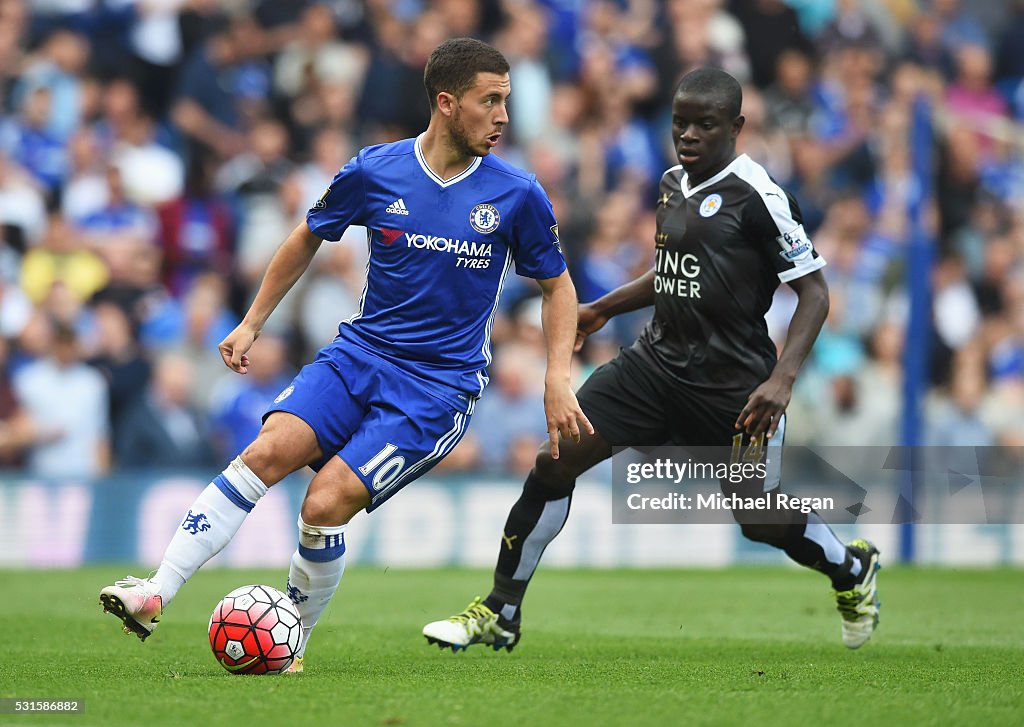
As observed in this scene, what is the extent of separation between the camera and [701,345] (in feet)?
23.8

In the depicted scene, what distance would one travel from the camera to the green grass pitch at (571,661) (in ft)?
16.7

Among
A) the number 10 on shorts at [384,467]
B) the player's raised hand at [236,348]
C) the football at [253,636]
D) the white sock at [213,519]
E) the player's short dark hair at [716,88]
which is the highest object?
the player's short dark hair at [716,88]

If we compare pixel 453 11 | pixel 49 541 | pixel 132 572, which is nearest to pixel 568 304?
pixel 132 572

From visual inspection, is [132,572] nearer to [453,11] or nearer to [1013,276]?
[453,11]

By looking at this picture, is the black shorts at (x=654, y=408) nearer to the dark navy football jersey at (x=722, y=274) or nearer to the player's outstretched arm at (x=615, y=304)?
the dark navy football jersey at (x=722, y=274)

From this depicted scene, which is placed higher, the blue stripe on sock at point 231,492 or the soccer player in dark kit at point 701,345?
the soccer player in dark kit at point 701,345

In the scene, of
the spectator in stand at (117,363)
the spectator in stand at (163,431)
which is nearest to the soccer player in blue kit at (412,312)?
the spectator in stand at (163,431)

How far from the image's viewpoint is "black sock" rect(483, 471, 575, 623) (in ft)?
23.7

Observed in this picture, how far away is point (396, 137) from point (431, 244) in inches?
347

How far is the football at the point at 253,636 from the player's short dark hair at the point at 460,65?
2.34 metres

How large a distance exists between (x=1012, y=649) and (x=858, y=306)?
25.7 ft

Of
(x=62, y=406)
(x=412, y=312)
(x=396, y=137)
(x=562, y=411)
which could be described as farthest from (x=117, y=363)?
(x=562, y=411)

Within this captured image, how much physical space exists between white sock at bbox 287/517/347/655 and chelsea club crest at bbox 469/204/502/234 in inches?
56.0

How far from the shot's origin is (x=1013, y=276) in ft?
51.3
